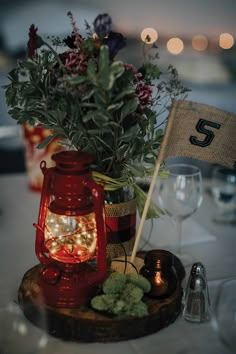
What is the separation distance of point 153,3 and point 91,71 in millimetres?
2439

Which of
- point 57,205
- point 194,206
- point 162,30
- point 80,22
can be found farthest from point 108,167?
point 162,30

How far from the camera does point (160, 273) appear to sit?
93cm

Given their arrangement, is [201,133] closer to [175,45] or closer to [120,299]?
[120,299]

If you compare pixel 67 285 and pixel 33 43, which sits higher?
pixel 33 43

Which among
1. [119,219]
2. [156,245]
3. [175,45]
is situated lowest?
[156,245]

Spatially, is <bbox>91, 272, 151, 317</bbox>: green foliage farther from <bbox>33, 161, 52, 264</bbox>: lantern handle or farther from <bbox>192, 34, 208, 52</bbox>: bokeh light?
<bbox>192, 34, 208, 52</bbox>: bokeh light

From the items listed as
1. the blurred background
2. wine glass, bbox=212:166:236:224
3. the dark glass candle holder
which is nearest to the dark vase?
the dark glass candle holder

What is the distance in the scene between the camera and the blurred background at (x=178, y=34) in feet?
9.09

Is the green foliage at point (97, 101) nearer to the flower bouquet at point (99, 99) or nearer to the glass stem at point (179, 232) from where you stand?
the flower bouquet at point (99, 99)

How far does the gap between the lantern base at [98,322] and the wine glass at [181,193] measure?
252 millimetres

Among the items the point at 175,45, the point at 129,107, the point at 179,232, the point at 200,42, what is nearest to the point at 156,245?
the point at 179,232

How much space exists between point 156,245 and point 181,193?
0.14 metres

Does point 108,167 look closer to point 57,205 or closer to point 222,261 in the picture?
point 57,205

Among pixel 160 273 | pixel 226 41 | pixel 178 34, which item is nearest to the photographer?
pixel 160 273
